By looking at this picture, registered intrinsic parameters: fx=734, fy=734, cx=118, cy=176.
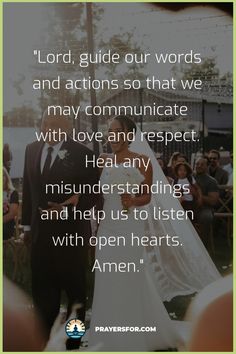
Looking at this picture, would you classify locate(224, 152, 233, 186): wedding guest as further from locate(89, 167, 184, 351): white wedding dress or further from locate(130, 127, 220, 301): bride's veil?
locate(89, 167, 184, 351): white wedding dress

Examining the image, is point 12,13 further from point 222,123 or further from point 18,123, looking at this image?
point 222,123

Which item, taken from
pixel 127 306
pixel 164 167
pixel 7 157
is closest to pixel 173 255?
pixel 127 306

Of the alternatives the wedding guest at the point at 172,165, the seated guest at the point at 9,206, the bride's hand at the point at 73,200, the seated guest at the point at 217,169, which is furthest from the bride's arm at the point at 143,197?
the seated guest at the point at 9,206

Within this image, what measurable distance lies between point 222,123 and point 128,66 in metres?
0.75

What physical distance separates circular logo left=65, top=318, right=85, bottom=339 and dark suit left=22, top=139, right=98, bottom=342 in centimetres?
7

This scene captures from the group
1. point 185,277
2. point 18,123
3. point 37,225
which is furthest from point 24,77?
Answer: point 185,277

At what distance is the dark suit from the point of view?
505 cm

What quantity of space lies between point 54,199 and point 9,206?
1.09 ft

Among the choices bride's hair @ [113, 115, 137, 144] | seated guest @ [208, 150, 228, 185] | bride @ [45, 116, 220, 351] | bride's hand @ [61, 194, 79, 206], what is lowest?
bride @ [45, 116, 220, 351]

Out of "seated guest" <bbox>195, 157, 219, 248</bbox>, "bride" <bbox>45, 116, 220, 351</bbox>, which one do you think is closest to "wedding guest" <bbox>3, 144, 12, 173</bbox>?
"bride" <bbox>45, 116, 220, 351</bbox>

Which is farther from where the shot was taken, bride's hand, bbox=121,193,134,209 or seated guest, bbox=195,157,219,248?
seated guest, bbox=195,157,219,248

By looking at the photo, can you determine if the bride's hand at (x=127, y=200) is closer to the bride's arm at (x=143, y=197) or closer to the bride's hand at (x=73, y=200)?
Answer: the bride's arm at (x=143, y=197)

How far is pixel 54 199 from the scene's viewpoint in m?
5.05

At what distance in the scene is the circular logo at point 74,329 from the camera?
5109 mm
